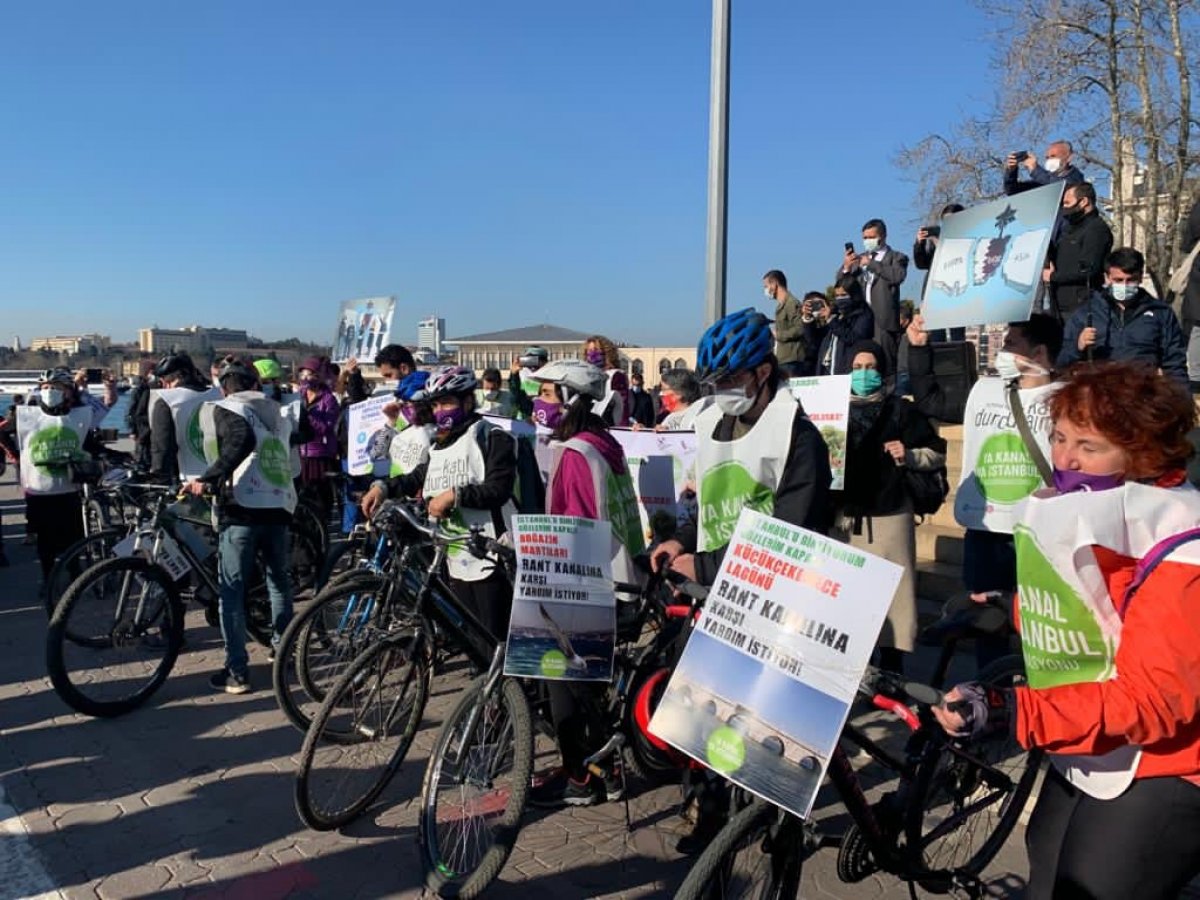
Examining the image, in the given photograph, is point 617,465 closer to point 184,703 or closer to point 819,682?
point 819,682

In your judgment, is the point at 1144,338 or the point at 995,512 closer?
the point at 995,512

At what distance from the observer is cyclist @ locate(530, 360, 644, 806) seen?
383 cm

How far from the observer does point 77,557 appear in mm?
6484

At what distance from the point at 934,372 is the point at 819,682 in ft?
14.0

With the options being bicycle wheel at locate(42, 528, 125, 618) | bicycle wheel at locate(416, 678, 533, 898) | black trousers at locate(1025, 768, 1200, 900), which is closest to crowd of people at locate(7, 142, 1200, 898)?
black trousers at locate(1025, 768, 1200, 900)

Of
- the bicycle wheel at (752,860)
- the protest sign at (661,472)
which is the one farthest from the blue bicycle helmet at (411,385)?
the bicycle wheel at (752,860)

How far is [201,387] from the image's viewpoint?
24.9 ft

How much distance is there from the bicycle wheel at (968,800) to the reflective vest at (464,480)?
88.9 inches

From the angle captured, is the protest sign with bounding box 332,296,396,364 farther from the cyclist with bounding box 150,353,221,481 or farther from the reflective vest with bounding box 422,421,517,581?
the reflective vest with bounding box 422,421,517,581

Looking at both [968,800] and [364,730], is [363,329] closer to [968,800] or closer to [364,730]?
[364,730]

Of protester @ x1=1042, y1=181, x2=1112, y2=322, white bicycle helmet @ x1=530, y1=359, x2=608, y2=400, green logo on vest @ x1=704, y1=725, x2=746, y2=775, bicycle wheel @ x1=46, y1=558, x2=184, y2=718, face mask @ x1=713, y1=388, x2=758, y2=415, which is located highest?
protester @ x1=1042, y1=181, x2=1112, y2=322

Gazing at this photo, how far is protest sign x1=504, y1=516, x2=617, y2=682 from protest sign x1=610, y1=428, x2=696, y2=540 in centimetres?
259

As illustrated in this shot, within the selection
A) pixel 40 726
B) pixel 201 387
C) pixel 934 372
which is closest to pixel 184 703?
pixel 40 726

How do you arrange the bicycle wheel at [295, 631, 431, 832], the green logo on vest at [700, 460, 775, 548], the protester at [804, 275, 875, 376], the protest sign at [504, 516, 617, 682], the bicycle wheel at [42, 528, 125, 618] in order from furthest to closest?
the protester at [804, 275, 875, 376], the bicycle wheel at [42, 528, 125, 618], the bicycle wheel at [295, 631, 431, 832], the green logo on vest at [700, 460, 775, 548], the protest sign at [504, 516, 617, 682]
